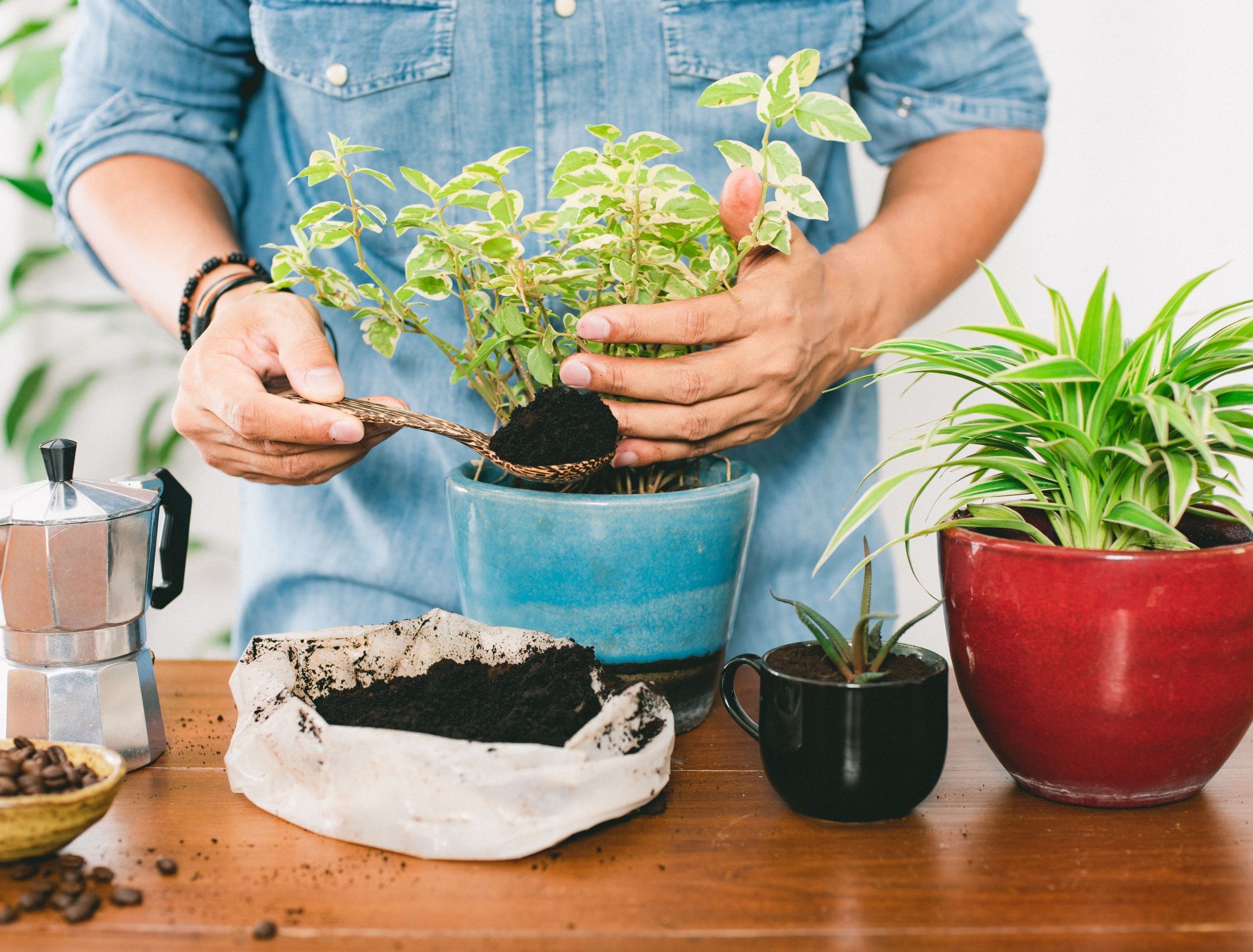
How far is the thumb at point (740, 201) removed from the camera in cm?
69

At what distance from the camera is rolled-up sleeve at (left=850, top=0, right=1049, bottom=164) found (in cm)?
109

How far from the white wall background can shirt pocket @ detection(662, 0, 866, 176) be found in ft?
2.57

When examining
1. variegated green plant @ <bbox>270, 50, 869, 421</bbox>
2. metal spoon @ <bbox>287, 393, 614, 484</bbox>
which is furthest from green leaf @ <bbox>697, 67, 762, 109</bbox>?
metal spoon @ <bbox>287, 393, 614, 484</bbox>

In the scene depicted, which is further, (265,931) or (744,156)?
(744,156)

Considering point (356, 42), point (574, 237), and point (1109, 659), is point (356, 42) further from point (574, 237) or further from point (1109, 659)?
point (1109, 659)

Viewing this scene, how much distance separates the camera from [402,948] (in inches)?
19.4

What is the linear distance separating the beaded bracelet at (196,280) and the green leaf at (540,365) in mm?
398

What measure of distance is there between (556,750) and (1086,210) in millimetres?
1629

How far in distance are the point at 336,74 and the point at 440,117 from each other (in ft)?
0.38

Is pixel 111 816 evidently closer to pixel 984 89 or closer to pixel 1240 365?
pixel 1240 365

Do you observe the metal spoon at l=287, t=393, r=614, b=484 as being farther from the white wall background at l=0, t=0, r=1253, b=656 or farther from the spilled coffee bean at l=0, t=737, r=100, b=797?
the white wall background at l=0, t=0, r=1253, b=656

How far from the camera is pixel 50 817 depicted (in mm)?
544

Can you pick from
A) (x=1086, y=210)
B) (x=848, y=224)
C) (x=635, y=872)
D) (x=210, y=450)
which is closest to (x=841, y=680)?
(x=635, y=872)

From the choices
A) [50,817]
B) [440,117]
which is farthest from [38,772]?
[440,117]
